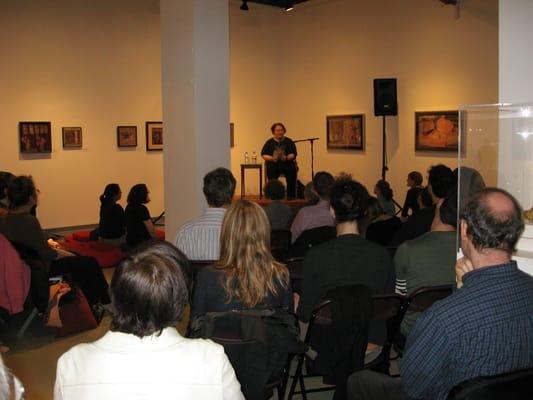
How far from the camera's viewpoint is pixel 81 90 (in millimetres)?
11891

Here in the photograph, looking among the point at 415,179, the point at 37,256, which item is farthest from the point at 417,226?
the point at 415,179

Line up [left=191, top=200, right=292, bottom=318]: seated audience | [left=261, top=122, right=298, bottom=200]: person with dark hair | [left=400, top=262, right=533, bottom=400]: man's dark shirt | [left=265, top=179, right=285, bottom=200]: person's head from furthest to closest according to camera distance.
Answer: [left=261, top=122, right=298, bottom=200]: person with dark hair
[left=265, top=179, right=285, bottom=200]: person's head
[left=191, top=200, right=292, bottom=318]: seated audience
[left=400, top=262, right=533, bottom=400]: man's dark shirt

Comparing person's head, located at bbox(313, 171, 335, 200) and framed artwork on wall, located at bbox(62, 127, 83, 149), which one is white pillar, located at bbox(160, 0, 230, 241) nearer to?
person's head, located at bbox(313, 171, 335, 200)

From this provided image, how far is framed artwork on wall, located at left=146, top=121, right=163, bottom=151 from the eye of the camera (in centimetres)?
1282

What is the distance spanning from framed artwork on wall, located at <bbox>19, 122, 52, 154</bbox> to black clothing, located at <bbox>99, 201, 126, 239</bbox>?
4141 mm

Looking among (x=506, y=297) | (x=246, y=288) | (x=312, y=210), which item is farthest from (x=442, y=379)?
(x=312, y=210)

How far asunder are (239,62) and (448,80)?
16.1 ft

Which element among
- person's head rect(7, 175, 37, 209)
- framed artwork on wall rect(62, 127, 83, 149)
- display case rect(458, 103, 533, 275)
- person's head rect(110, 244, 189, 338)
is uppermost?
framed artwork on wall rect(62, 127, 83, 149)

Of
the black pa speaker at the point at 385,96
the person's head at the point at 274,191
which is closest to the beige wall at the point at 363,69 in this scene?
the black pa speaker at the point at 385,96

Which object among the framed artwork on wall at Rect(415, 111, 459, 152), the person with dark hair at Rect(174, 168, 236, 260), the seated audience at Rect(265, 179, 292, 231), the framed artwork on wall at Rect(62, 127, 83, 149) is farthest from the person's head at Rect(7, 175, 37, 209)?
the framed artwork on wall at Rect(415, 111, 459, 152)

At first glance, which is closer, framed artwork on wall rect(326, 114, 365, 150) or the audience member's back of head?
the audience member's back of head

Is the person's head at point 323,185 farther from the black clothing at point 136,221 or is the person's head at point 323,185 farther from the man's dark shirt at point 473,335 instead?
the man's dark shirt at point 473,335

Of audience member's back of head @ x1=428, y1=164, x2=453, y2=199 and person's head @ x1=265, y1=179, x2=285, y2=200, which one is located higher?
audience member's back of head @ x1=428, y1=164, x2=453, y2=199

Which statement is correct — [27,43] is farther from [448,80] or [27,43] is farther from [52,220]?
[448,80]
